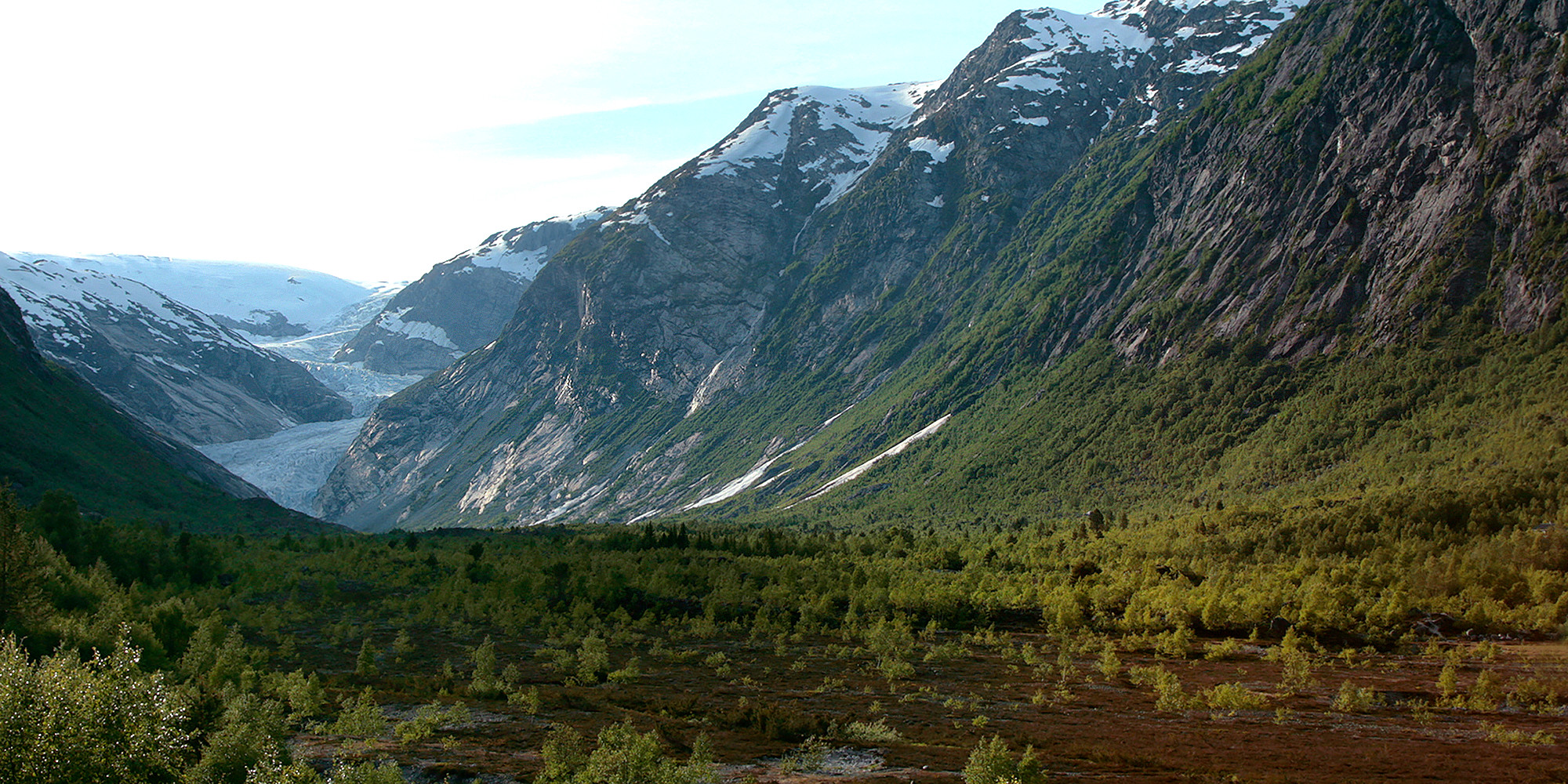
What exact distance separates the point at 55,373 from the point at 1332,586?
22742 cm

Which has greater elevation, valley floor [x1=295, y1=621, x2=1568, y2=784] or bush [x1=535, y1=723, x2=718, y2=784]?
bush [x1=535, y1=723, x2=718, y2=784]

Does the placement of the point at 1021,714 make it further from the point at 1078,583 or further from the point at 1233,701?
the point at 1078,583

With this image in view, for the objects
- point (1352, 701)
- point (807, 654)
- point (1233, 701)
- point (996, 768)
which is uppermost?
point (996, 768)

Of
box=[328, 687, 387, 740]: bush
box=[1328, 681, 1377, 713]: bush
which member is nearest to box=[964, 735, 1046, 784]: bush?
box=[328, 687, 387, 740]: bush

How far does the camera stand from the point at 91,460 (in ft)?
509

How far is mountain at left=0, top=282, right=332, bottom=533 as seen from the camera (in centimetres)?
14225

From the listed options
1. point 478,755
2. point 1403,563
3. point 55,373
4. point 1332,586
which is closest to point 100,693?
point 478,755

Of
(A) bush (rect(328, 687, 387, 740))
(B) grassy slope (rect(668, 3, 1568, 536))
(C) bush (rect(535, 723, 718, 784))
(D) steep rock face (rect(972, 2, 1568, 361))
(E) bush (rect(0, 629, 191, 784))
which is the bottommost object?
(B) grassy slope (rect(668, 3, 1568, 536))

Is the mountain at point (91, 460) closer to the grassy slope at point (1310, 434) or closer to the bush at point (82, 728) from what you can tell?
the bush at point (82, 728)

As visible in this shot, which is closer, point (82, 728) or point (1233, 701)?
point (82, 728)

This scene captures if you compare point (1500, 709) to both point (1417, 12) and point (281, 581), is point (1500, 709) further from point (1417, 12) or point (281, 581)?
point (1417, 12)

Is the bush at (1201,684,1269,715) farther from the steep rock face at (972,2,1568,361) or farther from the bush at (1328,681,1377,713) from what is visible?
the steep rock face at (972,2,1568,361)

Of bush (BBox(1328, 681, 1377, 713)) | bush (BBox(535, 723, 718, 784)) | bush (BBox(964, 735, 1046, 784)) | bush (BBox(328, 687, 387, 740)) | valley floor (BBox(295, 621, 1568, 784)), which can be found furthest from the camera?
bush (BBox(1328, 681, 1377, 713))

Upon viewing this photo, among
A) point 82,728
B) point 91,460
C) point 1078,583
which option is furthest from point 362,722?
point 91,460
